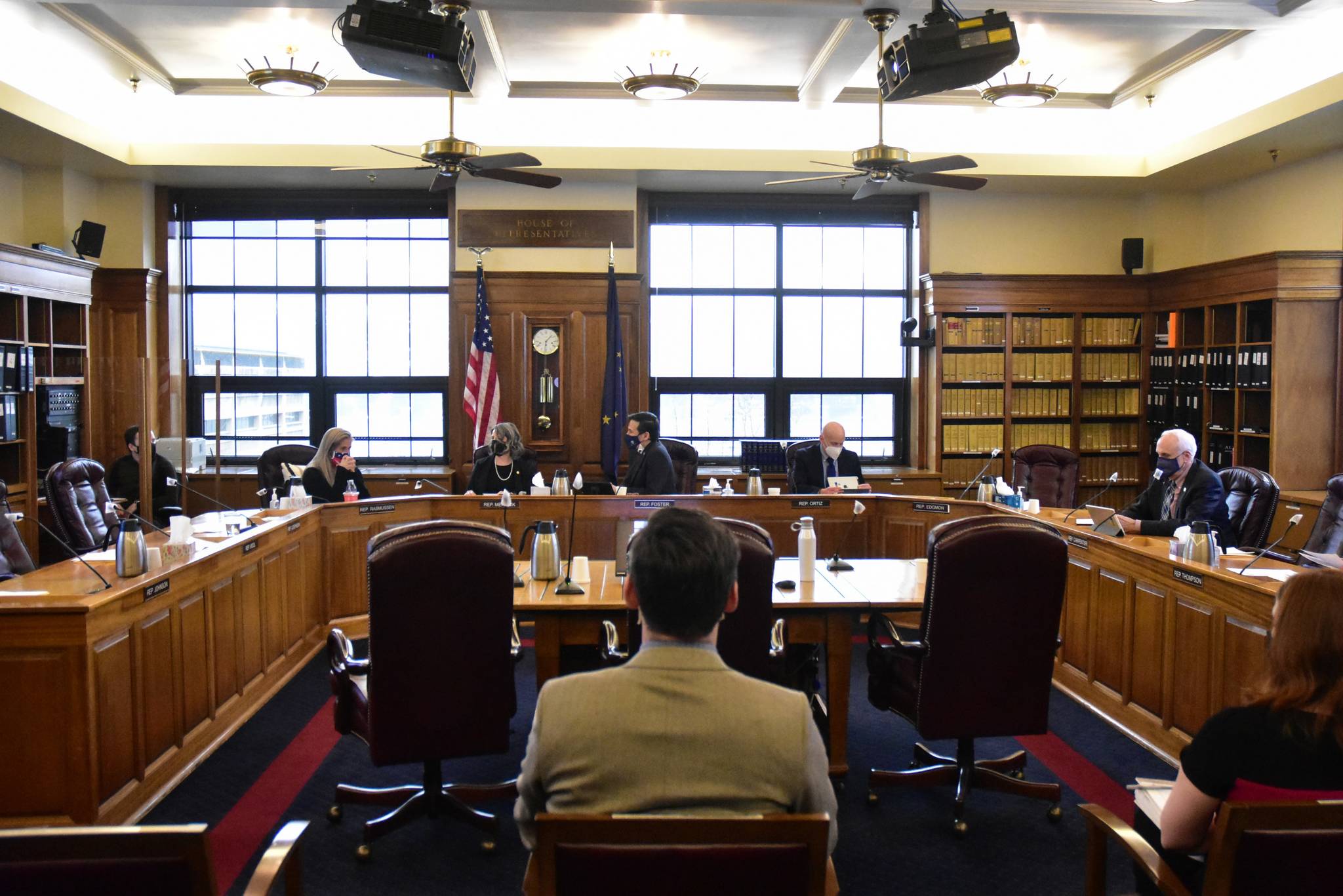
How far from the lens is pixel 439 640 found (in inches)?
123

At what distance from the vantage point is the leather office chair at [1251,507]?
502 cm

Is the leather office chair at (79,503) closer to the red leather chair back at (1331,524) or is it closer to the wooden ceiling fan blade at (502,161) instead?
the wooden ceiling fan blade at (502,161)

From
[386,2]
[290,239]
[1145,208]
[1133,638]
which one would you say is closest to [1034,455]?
[1145,208]

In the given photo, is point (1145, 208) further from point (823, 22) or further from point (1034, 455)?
point (823, 22)

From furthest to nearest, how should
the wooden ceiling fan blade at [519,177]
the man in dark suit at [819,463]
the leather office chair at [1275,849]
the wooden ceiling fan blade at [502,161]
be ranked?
the man in dark suit at [819,463], the wooden ceiling fan blade at [519,177], the wooden ceiling fan blade at [502,161], the leather office chair at [1275,849]

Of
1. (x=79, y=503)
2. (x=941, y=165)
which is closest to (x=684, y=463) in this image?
(x=941, y=165)

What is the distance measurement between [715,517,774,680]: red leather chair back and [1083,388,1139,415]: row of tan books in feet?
22.6

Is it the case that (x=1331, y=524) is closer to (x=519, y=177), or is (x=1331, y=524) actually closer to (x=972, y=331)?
(x=972, y=331)

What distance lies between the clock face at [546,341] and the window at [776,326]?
3.34 feet

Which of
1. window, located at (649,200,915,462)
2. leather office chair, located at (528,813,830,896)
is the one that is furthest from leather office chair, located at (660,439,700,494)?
leather office chair, located at (528,813,830,896)

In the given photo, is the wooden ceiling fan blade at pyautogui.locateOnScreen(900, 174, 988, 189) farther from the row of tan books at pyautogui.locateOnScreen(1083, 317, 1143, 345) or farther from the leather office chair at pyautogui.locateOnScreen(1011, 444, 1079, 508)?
the row of tan books at pyautogui.locateOnScreen(1083, 317, 1143, 345)

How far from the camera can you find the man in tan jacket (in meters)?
1.55

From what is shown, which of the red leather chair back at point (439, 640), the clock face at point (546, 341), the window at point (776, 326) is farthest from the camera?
the window at point (776, 326)

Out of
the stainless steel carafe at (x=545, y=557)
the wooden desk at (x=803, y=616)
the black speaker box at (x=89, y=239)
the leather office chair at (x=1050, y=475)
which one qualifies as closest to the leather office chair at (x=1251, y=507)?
the wooden desk at (x=803, y=616)
